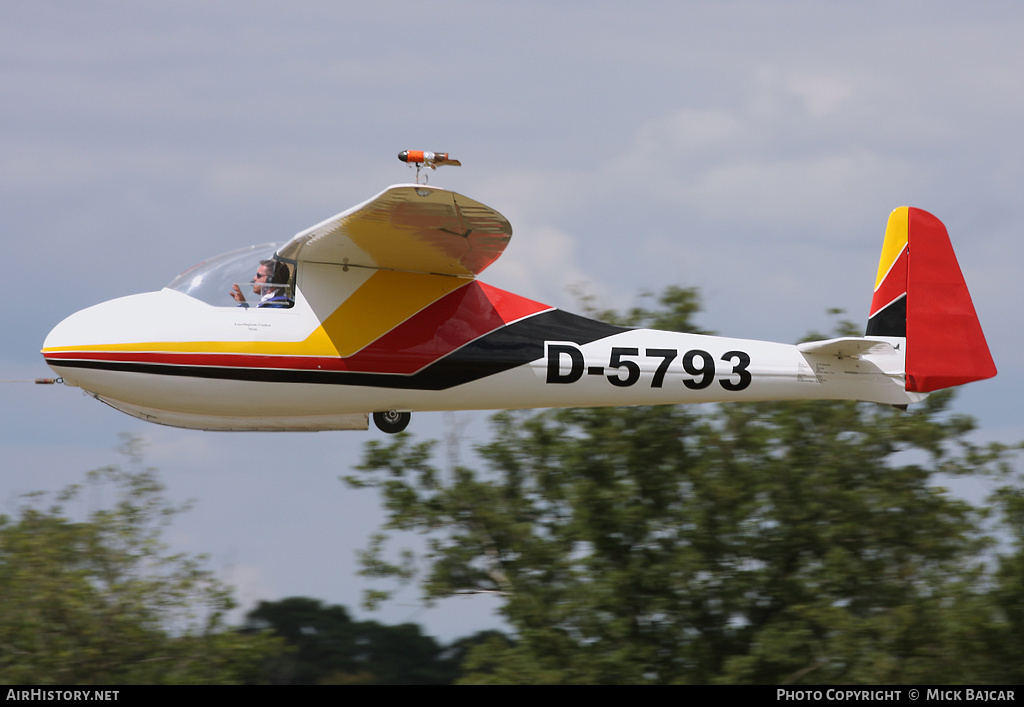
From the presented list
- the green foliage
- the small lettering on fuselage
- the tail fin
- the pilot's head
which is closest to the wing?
the pilot's head

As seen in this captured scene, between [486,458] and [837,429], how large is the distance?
5729 mm

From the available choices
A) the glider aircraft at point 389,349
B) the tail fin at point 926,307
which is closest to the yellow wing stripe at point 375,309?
the glider aircraft at point 389,349

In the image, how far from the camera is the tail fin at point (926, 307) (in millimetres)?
11039

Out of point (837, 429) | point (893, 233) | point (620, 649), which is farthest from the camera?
point (837, 429)

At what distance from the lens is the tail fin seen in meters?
11.0

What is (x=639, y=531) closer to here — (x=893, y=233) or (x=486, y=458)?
(x=486, y=458)

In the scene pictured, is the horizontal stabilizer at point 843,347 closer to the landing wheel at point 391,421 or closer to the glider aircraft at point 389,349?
the glider aircraft at point 389,349

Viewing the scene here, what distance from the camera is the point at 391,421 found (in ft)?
33.4

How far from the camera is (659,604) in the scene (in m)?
15.3

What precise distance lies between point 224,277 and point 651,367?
13.4ft

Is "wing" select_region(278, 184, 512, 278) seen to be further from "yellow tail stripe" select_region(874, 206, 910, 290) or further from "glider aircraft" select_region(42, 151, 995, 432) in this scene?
"yellow tail stripe" select_region(874, 206, 910, 290)

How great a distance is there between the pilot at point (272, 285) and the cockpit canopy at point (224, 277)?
2cm

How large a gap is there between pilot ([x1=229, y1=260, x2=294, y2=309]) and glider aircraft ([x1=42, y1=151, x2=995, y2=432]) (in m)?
0.01
